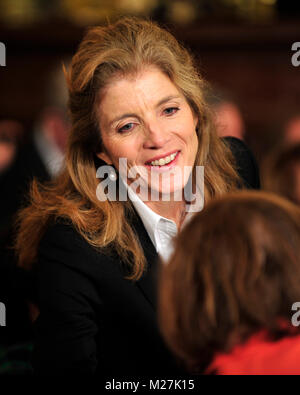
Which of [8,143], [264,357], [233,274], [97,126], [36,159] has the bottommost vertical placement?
[264,357]

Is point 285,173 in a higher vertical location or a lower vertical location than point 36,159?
lower

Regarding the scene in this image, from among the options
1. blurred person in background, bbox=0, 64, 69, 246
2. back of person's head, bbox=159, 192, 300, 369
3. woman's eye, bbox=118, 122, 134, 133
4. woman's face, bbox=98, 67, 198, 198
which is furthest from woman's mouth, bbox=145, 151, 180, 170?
blurred person in background, bbox=0, 64, 69, 246

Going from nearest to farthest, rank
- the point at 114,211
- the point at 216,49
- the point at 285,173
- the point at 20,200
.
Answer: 1. the point at 114,211
2. the point at 285,173
3. the point at 20,200
4. the point at 216,49

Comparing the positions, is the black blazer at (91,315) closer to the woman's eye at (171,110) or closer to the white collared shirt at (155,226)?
the white collared shirt at (155,226)

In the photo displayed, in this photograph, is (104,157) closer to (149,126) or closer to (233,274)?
(149,126)

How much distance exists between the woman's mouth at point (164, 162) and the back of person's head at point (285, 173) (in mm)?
1135

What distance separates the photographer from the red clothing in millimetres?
1137

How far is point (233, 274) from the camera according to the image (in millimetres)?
1125

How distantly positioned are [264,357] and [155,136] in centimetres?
62

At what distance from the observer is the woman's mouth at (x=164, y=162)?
1565mm

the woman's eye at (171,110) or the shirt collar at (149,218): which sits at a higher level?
the woman's eye at (171,110)

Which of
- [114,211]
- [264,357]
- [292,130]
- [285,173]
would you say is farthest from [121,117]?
[292,130]

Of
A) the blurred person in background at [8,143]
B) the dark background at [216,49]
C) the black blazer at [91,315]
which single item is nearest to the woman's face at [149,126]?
the black blazer at [91,315]

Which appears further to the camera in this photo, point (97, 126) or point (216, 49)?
point (216, 49)
